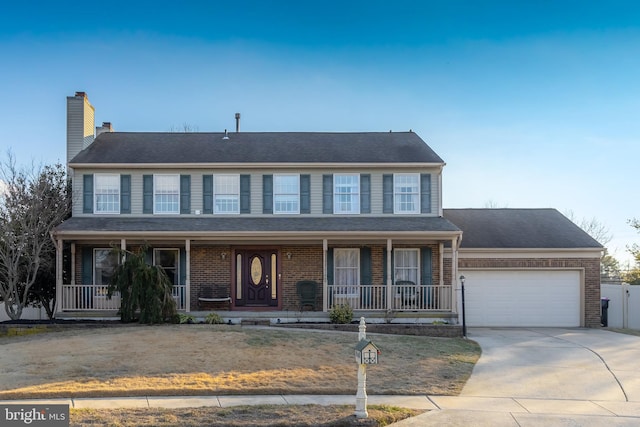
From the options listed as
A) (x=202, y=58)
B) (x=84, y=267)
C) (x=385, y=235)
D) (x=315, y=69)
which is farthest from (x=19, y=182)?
(x=385, y=235)

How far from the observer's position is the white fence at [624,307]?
877 inches

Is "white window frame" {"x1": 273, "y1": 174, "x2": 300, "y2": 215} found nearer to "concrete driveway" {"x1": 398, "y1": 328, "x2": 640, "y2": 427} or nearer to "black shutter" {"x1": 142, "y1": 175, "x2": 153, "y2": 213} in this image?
"black shutter" {"x1": 142, "y1": 175, "x2": 153, "y2": 213}

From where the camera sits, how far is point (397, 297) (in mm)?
19859

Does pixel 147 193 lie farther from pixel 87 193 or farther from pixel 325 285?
pixel 325 285

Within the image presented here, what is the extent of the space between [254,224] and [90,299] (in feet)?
17.7

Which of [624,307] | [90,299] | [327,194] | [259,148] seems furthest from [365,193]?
[624,307]

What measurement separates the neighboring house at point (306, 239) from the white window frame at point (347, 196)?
3cm

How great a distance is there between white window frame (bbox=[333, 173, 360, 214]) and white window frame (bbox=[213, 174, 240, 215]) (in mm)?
3124

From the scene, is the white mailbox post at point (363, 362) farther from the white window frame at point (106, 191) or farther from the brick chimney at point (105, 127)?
the brick chimney at point (105, 127)

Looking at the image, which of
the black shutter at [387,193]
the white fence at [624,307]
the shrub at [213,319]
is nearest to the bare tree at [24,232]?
the shrub at [213,319]

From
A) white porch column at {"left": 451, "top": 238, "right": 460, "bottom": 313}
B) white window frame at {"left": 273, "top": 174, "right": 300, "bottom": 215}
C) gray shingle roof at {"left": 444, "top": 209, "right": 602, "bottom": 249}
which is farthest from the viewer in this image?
gray shingle roof at {"left": 444, "top": 209, "right": 602, "bottom": 249}

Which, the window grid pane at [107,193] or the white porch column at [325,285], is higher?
the window grid pane at [107,193]

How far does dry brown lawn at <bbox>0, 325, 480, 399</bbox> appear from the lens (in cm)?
1091

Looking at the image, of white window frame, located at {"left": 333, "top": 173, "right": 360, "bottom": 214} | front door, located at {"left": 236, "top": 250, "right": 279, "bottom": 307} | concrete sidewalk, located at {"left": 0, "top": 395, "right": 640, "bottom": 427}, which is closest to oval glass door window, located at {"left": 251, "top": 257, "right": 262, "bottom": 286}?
front door, located at {"left": 236, "top": 250, "right": 279, "bottom": 307}
